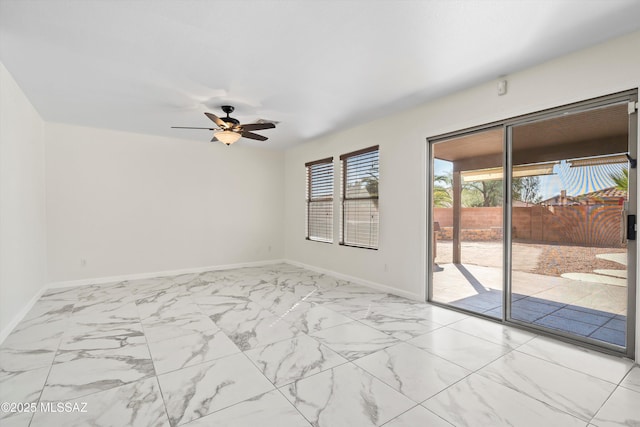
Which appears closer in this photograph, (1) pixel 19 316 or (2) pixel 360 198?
(1) pixel 19 316

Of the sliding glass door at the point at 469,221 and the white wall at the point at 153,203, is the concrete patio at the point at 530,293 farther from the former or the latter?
the white wall at the point at 153,203

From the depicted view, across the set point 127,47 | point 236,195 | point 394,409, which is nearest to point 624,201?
point 394,409

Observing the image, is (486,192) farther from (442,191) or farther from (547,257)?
(547,257)

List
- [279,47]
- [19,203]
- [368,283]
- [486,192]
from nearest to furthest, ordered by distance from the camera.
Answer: [279,47], [19,203], [486,192], [368,283]

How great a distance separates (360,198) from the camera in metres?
5.17

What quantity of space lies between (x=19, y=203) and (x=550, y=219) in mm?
5649

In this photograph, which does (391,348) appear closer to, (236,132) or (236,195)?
(236,132)

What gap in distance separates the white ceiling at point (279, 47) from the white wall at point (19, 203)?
0.31 m

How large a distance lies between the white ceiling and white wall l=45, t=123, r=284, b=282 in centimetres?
127

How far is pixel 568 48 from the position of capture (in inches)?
105

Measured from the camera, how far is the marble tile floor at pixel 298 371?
5.97 feet

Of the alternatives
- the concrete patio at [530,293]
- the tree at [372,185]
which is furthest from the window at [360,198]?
the concrete patio at [530,293]

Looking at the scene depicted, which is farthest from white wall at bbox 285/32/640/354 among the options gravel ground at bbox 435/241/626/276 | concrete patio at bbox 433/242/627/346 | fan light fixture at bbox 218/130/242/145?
fan light fixture at bbox 218/130/242/145

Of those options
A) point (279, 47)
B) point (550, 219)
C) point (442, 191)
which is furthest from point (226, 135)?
point (550, 219)
